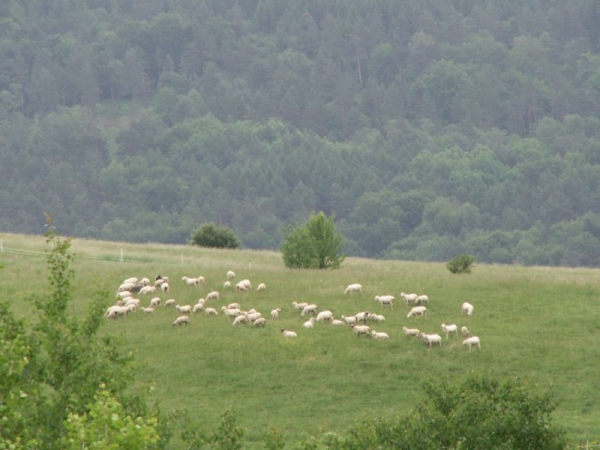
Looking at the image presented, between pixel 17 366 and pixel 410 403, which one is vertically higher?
pixel 17 366

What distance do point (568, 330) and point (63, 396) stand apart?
26.2 meters

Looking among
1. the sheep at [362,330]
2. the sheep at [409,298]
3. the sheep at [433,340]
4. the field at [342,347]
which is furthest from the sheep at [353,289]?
the sheep at [433,340]

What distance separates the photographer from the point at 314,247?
192ft

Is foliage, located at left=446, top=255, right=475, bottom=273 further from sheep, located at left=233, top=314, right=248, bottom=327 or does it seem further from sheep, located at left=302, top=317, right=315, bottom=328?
sheep, located at left=233, top=314, right=248, bottom=327

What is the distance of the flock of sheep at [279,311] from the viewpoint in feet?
138

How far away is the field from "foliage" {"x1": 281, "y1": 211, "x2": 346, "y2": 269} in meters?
3.45

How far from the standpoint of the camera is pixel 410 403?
118ft

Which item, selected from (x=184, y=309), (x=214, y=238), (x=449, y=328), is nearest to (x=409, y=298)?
(x=449, y=328)

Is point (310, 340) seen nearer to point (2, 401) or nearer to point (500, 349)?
point (500, 349)

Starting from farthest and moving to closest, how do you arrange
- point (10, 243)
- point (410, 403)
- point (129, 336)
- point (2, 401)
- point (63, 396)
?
point (10, 243)
point (129, 336)
point (410, 403)
point (63, 396)
point (2, 401)

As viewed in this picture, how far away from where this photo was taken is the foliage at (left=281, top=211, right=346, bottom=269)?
191ft

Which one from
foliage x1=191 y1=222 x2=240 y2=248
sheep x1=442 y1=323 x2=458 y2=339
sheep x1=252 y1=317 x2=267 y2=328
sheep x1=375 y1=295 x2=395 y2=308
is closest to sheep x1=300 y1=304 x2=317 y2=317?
sheep x1=252 y1=317 x2=267 y2=328

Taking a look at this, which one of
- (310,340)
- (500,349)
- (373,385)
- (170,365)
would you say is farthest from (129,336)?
(500,349)

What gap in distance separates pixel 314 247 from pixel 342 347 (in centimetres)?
1706
